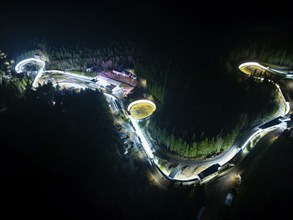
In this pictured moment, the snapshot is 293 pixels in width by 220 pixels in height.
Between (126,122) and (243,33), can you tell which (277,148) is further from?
(243,33)

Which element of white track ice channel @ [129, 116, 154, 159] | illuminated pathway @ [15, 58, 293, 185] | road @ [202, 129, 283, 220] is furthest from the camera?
white track ice channel @ [129, 116, 154, 159]

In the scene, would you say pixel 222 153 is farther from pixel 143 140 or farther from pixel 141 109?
pixel 141 109

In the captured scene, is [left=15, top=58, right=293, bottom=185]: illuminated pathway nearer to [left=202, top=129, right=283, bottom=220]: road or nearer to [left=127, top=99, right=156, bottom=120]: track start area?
[left=127, top=99, right=156, bottom=120]: track start area

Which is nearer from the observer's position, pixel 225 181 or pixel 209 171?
pixel 225 181

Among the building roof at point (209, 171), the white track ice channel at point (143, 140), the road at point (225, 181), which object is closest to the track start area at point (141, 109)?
the white track ice channel at point (143, 140)

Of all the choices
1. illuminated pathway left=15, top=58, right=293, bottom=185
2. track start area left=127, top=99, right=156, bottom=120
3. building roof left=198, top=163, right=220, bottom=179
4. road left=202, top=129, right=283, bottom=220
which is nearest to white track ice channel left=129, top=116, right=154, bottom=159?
illuminated pathway left=15, top=58, right=293, bottom=185

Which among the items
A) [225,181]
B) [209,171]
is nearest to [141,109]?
[209,171]

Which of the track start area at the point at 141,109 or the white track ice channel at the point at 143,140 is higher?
the track start area at the point at 141,109

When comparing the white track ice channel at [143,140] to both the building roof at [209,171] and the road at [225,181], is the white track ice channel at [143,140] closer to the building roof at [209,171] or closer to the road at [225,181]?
the building roof at [209,171]

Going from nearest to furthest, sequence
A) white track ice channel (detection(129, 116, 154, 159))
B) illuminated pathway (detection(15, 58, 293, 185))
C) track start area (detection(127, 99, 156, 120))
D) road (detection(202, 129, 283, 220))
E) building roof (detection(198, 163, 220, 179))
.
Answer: road (detection(202, 129, 283, 220))
building roof (detection(198, 163, 220, 179))
illuminated pathway (detection(15, 58, 293, 185))
white track ice channel (detection(129, 116, 154, 159))
track start area (detection(127, 99, 156, 120))

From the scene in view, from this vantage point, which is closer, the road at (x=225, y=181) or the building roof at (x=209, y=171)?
the road at (x=225, y=181)

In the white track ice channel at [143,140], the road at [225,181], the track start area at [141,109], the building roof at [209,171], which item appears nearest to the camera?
the road at [225,181]
